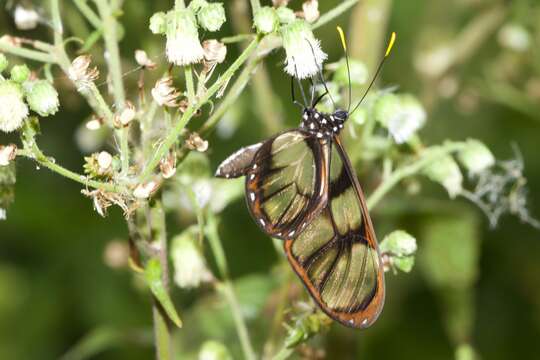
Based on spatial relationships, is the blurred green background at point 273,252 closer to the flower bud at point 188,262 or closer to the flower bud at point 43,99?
the flower bud at point 188,262

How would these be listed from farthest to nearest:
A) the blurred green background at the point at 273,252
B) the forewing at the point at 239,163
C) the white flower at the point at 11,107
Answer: the blurred green background at the point at 273,252
the forewing at the point at 239,163
the white flower at the point at 11,107

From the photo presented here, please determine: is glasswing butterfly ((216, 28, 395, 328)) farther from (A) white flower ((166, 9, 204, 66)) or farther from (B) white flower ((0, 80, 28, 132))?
(B) white flower ((0, 80, 28, 132))

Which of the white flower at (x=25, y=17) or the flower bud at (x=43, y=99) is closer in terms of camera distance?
the flower bud at (x=43, y=99)

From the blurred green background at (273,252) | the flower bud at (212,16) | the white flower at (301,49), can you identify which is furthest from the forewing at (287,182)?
the blurred green background at (273,252)

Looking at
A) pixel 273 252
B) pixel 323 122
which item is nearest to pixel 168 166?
pixel 323 122

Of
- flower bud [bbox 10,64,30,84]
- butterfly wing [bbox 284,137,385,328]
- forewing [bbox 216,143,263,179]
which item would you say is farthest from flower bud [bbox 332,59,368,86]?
flower bud [bbox 10,64,30,84]

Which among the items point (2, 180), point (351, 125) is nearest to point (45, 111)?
point (2, 180)
